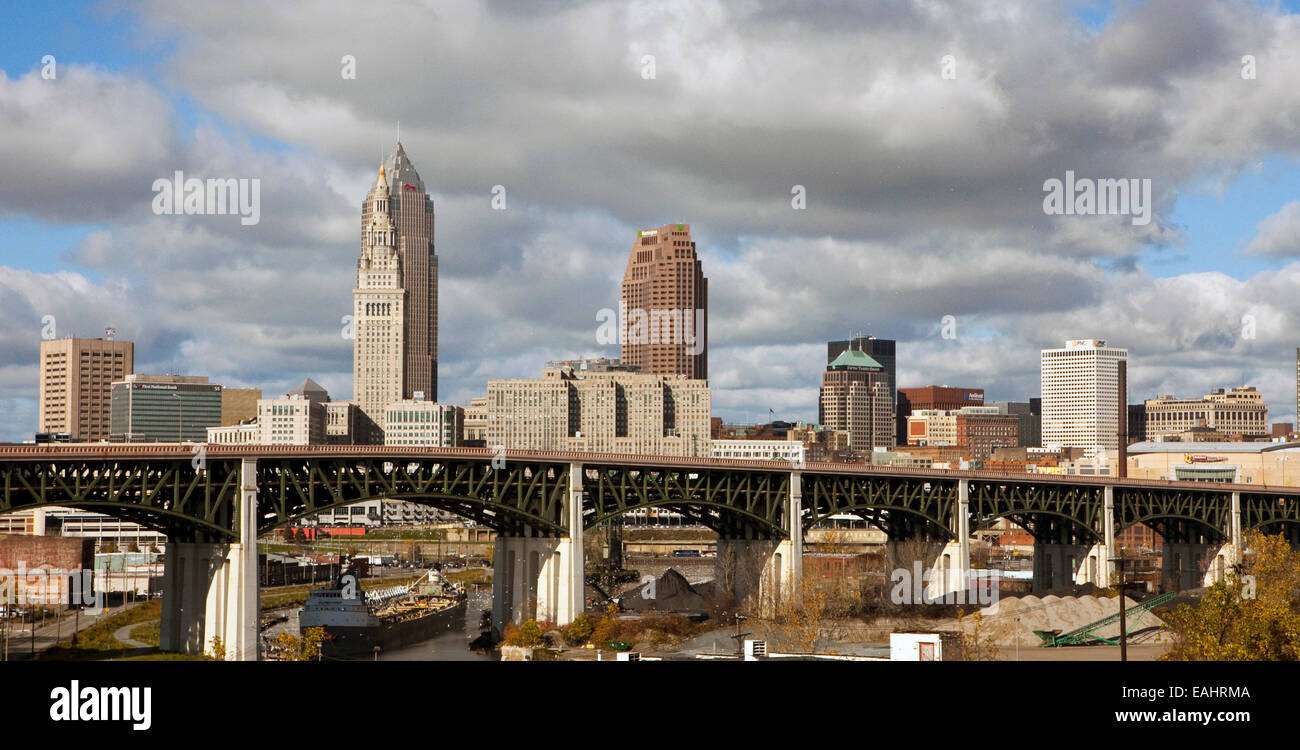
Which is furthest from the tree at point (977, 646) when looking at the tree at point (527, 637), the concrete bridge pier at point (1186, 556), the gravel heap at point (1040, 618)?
the concrete bridge pier at point (1186, 556)

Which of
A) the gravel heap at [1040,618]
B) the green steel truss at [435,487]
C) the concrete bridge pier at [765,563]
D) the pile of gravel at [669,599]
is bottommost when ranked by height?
the pile of gravel at [669,599]

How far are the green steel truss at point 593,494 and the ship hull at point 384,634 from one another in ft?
44.9

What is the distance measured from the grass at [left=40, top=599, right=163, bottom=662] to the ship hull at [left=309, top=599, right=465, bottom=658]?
17817mm

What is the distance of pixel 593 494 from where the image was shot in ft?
420

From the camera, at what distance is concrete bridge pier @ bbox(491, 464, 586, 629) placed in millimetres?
115750

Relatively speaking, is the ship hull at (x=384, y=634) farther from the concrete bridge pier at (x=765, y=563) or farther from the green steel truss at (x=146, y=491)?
the concrete bridge pier at (x=765, y=563)

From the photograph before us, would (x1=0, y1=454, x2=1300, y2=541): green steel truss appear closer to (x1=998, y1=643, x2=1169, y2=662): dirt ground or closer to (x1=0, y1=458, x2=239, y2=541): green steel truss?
(x1=0, y1=458, x2=239, y2=541): green steel truss

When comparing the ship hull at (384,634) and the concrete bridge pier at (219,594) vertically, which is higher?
the concrete bridge pier at (219,594)

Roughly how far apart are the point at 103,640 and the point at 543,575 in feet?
129

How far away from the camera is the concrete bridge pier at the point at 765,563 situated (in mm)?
127500

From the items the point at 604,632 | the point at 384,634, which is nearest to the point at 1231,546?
the point at 604,632
